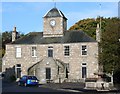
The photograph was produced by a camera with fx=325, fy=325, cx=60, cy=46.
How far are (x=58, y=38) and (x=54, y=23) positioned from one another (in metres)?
3.13

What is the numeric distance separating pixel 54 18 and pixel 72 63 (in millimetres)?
9433

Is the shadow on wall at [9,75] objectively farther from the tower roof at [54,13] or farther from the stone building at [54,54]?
the tower roof at [54,13]

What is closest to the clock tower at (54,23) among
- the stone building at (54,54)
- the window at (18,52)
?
the stone building at (54,54)

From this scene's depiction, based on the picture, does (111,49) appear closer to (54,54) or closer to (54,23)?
(54,54)

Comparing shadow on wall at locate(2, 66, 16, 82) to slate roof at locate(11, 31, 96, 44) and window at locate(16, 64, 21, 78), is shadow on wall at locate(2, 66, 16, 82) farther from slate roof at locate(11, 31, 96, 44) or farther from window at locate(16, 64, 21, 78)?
slate roof at locate(11, 31, 96, 44)

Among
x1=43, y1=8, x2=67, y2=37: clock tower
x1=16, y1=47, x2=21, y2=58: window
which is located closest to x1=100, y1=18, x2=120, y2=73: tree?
x1=43, y1=8, x2=67, y2=37: clock tower

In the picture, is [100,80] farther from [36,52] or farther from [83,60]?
[36,52]

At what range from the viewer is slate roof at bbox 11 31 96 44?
56.3 metres

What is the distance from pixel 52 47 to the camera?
2233 inches

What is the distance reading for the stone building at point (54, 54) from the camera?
177 ft

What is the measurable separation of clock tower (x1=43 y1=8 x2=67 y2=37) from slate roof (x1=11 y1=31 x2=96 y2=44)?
99cm

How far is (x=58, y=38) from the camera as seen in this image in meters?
58.6

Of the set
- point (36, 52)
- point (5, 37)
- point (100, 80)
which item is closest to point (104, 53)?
point (100, 80)

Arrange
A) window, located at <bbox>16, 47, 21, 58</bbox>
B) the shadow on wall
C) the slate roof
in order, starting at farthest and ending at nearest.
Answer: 1. window, located at <bbox>16, 47, 21, 58</bbox>
2. the shadow on wall
3. the slate roof
